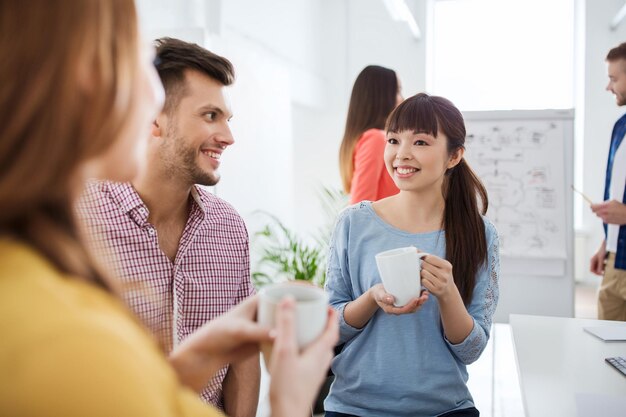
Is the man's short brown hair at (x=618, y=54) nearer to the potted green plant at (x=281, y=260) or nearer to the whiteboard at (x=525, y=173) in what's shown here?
the whiteboard at (x=525, y=173)

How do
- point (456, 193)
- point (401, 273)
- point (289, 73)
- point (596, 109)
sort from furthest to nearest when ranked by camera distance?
point (596, 109) < point (289, 73) < point (456, 193) < point (401, 273)

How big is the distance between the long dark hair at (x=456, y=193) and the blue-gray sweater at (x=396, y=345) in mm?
32

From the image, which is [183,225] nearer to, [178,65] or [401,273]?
[178,65]

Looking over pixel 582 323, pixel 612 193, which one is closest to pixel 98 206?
pixel 582 323

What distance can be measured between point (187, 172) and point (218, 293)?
35 cm

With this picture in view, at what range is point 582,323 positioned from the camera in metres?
2.06

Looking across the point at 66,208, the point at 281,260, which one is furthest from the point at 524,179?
the point at 66,208

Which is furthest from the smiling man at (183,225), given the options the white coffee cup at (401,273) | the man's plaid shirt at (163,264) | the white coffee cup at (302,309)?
the white coffee cup at (302,309)

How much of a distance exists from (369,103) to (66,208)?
2269mm

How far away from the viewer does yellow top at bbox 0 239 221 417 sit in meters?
0.47

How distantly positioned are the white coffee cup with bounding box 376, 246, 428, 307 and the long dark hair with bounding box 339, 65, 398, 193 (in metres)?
1.50

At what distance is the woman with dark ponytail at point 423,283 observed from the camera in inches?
57.4

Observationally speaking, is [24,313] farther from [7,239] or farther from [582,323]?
[582,323]

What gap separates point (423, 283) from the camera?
4.37 feet
